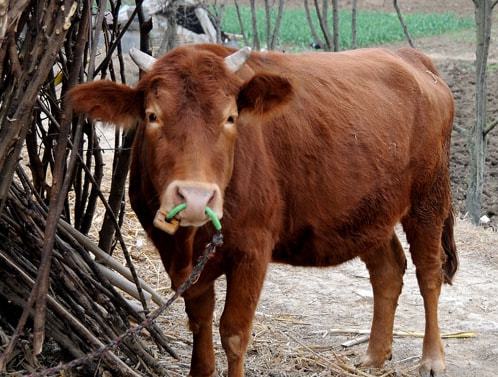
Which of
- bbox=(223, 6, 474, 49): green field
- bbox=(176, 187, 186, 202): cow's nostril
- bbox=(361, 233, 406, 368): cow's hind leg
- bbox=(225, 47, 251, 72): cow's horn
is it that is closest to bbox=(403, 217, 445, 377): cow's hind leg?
bbox=(361, 233, 406, 368): cow's hind leg

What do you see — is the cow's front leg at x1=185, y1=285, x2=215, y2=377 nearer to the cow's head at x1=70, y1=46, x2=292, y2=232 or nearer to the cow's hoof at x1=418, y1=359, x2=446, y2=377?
the cow's head at x1=70, y1=46, x2=292, y2=232

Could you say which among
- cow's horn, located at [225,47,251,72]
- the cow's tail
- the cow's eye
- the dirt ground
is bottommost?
the dirt ground

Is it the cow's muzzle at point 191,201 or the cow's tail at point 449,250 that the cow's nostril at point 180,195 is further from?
the cow's tail at point 449,250

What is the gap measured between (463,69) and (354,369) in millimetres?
18336

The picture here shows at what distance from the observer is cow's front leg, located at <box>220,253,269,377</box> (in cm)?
441

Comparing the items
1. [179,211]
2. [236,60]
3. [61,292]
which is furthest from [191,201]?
[61,292]

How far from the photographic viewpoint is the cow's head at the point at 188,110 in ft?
12.1

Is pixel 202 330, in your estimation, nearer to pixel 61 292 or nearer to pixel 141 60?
pixel 61 292

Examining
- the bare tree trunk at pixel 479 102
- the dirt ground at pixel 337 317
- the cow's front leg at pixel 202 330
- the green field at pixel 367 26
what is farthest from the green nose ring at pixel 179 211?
the green field at pixel 367 26

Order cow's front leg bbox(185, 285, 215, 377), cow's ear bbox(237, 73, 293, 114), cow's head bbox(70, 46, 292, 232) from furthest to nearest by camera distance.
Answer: cow's front leg bbox(185, 285, 215, 377) < cow's ear bbox(237, 73, 293, 114) < cow's head bbox(70, 46, 292, 232)

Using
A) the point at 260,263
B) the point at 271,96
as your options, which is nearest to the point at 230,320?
the point at 260,263

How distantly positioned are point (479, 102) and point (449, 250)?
6068mm

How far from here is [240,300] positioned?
14.5 feet

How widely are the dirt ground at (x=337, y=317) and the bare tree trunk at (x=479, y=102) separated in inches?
104
